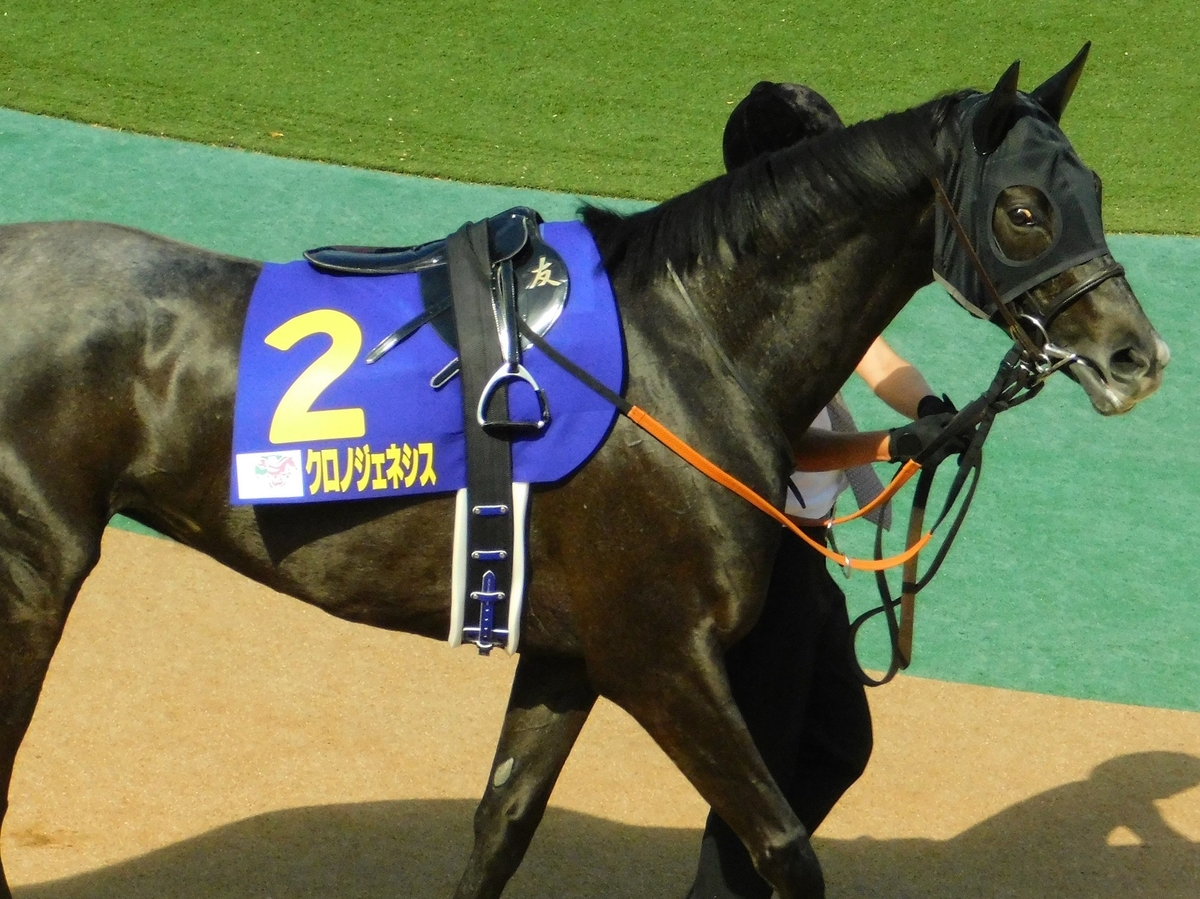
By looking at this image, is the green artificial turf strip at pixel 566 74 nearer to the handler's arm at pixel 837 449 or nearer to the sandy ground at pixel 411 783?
the sandy ground at pixel 411 783

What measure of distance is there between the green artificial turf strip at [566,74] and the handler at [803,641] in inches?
156

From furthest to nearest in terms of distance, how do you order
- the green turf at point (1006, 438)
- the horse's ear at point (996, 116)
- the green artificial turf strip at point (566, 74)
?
the green artificial turf strip at point (566, 74) < the green turf at point (1006, 438) < the horse's ear at point (996, 116)

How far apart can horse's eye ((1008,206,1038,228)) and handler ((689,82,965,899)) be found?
21.0 inches

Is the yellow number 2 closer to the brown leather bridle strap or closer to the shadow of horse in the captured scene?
the brown leather bridle strap

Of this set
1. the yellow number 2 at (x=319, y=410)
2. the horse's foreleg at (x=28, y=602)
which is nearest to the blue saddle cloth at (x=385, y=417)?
the yellow number 2 at (x=319, y=410)

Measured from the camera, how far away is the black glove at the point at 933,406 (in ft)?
9.29

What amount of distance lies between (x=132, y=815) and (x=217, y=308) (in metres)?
1.49

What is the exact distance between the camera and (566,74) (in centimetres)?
780

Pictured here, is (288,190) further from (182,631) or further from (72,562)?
(72,562)

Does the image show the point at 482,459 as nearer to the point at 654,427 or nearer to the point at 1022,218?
the point at 654,427

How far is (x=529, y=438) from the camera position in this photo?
2.47 m

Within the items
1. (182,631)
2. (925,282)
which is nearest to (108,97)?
(182,631)

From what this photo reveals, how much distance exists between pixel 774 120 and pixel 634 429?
872 millimetres

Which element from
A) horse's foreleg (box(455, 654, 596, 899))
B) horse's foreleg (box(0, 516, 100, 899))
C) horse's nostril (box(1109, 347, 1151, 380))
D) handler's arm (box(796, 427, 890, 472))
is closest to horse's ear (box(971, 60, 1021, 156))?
horse's nostril (box(1109, 347, 1151, 380))
